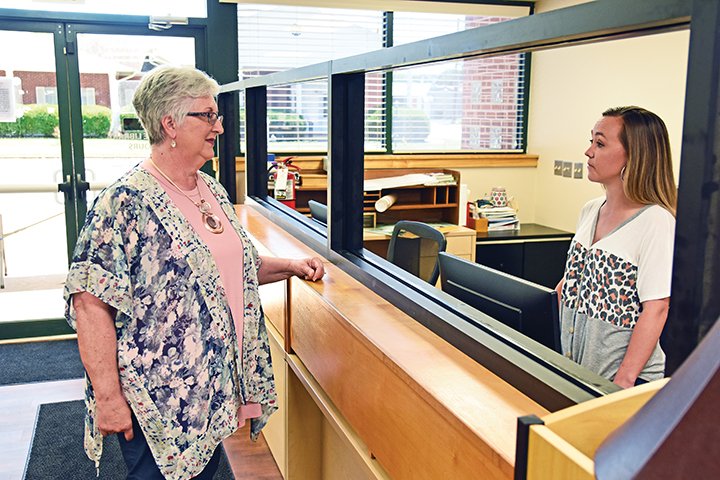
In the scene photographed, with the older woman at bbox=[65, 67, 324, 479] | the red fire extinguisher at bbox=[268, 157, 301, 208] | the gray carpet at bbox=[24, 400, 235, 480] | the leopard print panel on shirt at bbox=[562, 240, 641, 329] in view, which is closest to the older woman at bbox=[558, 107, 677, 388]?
the leopard print panel on shirt at bbox=[562, 240, 641, 329]

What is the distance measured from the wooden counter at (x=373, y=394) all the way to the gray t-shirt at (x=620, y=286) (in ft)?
1.85

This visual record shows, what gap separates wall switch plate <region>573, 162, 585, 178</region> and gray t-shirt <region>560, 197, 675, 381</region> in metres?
3.35

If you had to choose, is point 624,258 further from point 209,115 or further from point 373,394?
point 209,115

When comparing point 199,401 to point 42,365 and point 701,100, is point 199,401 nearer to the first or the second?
point 701,100

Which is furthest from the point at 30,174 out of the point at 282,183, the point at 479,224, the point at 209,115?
the point at 209,115

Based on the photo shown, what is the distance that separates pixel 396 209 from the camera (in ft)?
17.0

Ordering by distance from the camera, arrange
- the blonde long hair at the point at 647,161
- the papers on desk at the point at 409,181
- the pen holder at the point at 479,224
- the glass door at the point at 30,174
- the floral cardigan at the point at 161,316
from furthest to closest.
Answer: the pen holder at the point at 479,224 < the papers on desk at the point at 409,181 < the glass door at the point at 30,174 < the blonde long hair at the point at 647,161 < the floral cardigan at the point at 161,316

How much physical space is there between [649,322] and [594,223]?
0.37 metres

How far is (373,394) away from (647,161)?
1028mm

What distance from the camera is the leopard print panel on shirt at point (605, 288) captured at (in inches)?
74.8

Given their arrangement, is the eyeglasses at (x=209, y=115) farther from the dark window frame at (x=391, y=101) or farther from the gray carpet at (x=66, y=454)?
the dark window frame at (x=391, y=101)

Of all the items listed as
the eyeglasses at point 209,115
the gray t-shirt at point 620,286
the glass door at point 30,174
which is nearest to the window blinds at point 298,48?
the glass door at point 30,174

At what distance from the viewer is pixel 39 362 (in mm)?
4449

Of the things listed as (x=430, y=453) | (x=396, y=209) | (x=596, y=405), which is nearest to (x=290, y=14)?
(x=396, y=209)
